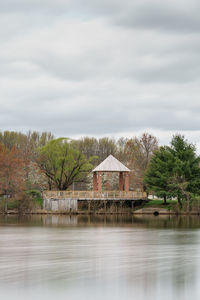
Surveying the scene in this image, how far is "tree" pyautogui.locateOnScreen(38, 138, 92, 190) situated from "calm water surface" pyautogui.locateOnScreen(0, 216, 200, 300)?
34906 mm

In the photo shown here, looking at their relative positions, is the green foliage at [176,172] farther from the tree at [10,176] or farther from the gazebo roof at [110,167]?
the tree at [10,176]

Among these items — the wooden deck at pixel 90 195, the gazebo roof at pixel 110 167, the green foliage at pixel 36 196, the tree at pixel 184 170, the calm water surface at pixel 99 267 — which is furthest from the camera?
the green foliage at pixel 36 196

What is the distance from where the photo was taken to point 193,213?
5916 centimetres

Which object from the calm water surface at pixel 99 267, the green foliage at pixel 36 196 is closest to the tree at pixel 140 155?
the green foliage at pixel 36 196

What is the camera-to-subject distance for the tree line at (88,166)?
5891 cm

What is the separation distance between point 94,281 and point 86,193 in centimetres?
4445

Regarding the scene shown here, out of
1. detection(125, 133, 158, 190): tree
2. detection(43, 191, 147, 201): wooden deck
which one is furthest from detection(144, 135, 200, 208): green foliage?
detection(125, 133, 158, 190): tree

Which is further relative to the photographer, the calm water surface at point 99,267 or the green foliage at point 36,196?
the green foliage at point 36,196

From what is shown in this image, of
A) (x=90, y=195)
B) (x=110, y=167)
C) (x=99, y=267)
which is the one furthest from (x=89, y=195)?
(x=99, y=267)

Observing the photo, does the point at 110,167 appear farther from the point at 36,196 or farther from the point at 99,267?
the point at 99,267

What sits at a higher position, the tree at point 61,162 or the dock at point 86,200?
the tree at point 61,162

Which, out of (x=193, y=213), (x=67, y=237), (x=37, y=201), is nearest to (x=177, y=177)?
(x=193, y=213)

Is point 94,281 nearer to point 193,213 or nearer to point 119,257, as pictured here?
point 119,257

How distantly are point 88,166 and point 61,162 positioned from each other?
379cm
